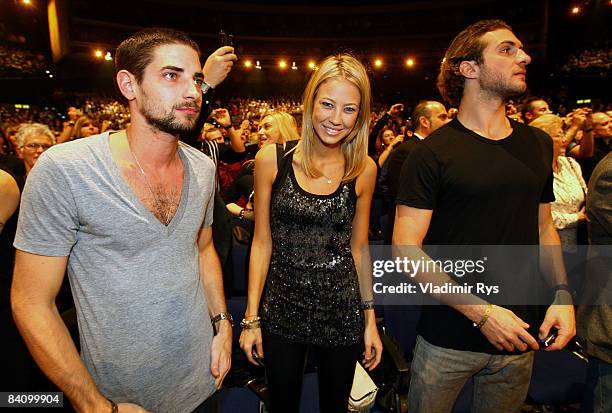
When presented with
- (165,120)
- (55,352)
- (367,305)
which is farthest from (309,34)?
(55,352)

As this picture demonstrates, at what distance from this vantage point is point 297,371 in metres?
1.73

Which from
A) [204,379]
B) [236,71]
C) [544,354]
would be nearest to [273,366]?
[204,379]

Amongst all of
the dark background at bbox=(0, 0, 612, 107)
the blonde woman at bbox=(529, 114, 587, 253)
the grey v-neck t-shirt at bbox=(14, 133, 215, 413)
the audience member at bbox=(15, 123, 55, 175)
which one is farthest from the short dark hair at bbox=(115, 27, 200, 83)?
the dark background at bbox=(0, 0, 612, 107)

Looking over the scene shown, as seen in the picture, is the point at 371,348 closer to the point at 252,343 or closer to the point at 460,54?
the point at 252,343

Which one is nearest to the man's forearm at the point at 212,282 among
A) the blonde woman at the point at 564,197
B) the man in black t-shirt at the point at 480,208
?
the man in black t-shirt at the point at 480,208

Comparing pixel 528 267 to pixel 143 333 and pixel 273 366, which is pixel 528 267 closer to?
pixel 273 366

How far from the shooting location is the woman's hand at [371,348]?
178 cm

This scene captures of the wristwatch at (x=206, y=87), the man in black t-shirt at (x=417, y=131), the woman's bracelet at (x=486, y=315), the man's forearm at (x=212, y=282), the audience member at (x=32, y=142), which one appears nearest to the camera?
the woman's bracelet at (x=486, y=315)

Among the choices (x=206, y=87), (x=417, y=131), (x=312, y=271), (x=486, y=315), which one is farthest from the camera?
(x=417, y=131)

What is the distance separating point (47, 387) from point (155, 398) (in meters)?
1.13

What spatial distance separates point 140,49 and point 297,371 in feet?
4.58

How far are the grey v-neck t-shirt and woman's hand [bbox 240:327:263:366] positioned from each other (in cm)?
39

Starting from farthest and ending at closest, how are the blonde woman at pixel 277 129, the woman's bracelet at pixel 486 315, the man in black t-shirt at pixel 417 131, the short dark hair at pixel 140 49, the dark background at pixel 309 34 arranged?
the dark background at pixel 309 34
the man in black t-shirt at pixel 417 131
the blonde woman at pixel 277 129
the woman's bracelet at pixel 486 315
the short dark hair at pixel 140 49

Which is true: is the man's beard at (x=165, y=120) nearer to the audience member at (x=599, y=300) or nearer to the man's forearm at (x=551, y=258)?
the man's forearm at (x=551, y=258)
